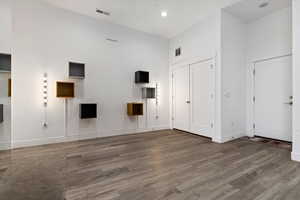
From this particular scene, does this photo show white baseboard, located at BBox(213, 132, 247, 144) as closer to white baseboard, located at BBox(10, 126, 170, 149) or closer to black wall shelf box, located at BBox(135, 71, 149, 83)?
white baseboard, located at BBox(10, 126, 170, 149)

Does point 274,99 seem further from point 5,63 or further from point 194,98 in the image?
point 5,63

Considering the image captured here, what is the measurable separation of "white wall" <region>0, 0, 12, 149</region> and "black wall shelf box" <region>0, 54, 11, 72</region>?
0.08 m

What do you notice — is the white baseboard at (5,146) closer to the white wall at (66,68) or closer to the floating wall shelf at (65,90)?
the white wall at (66,68)

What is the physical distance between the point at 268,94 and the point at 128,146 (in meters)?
3.81

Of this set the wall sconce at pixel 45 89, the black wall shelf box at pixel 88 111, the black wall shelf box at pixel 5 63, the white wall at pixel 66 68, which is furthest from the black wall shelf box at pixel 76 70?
the black wall shelf box at pixel 5 63

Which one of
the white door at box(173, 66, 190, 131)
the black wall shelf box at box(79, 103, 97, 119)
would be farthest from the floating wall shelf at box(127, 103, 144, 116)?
the white door at box(173, 66, 190, 131)

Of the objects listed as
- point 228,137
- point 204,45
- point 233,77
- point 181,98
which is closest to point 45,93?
point 181,98

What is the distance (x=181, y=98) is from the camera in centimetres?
496

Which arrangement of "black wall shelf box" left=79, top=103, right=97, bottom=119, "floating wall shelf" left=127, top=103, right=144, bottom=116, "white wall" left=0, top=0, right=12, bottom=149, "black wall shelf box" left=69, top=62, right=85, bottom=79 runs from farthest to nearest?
"floating wall shelf" left=127, top=103, right=144, bottom=116 < "black wall shelf box" left=69, top=62, right=85, bottom=79 < "black wall shelf box" left=79, top=103, right=97, bottom=119 < "white wall" left=0, top=0, right=12, bottom=149

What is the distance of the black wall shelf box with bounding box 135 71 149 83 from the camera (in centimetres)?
455

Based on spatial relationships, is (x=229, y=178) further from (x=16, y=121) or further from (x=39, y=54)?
(x=39, y=54)

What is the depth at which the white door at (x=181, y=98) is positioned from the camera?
15.6ft

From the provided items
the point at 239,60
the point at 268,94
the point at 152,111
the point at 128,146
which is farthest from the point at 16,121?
the point at 268,94

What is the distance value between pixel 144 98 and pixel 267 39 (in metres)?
3.72
